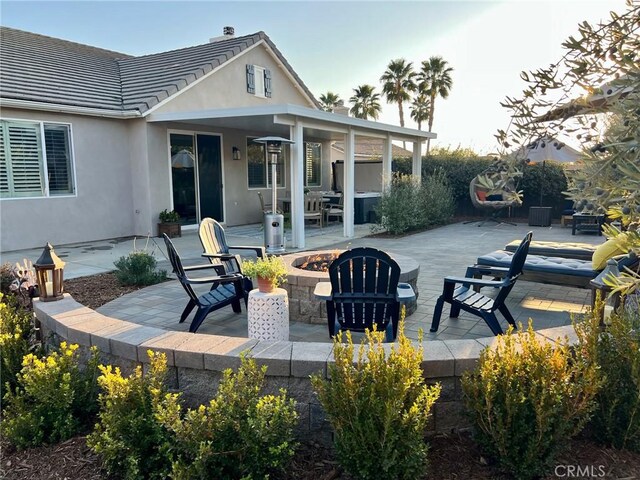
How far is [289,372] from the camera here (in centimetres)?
254

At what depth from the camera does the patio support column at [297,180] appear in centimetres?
922

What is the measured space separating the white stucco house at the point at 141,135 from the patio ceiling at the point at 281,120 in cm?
3

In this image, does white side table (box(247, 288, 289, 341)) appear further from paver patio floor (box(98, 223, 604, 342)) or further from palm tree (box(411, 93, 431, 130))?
palm tree (box(411, 93, 431, 130))

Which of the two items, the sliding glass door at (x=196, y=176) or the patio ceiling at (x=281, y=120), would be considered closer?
the patio ceiling at (x=281, y=120)

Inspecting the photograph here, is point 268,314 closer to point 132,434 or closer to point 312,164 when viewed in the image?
point 132,434

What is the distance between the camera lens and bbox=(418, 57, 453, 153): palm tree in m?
28.5

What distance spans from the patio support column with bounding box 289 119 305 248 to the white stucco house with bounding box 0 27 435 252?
0.07ft

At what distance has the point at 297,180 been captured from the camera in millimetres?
9312

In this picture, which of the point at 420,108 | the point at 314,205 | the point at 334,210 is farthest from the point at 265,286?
the point at 420,108

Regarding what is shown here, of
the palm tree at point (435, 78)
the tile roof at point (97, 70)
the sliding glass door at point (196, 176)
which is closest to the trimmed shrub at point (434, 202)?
the sliding glass door at point (196, 176)

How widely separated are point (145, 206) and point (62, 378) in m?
8.84

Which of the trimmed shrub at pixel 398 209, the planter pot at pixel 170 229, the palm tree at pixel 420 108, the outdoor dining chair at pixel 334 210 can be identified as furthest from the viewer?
the palm tree at pixel 420 108

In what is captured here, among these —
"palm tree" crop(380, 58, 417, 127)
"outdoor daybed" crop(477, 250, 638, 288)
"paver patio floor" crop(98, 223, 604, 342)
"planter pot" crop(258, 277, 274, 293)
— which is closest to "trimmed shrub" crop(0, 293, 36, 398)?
"paver patio floor" crop(98, 223, 604, 342)

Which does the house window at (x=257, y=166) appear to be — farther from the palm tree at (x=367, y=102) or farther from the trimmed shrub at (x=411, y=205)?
the palm tree at (x=367, y=102)
